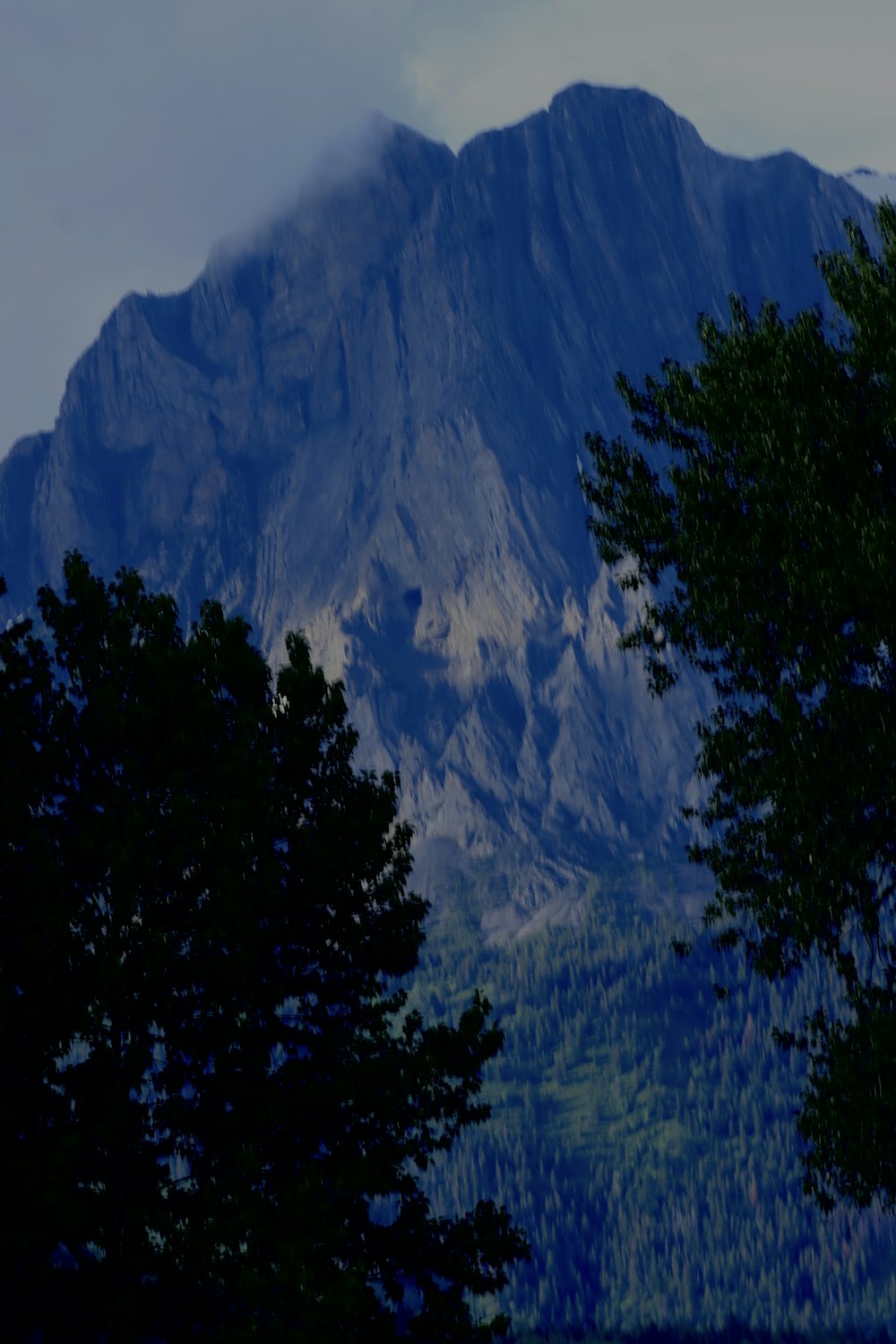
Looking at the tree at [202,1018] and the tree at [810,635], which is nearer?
the tree at [202,1018]

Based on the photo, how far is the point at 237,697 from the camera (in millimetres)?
27703

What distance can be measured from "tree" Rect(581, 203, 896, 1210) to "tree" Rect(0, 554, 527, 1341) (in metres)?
5.67

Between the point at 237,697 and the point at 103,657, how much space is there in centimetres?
249

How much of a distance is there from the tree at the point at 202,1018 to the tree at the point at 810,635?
5.67 meters

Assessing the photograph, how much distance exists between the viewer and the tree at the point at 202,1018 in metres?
Result: 22.3

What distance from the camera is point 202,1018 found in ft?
80.2

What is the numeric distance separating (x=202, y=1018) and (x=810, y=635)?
11.4 meters

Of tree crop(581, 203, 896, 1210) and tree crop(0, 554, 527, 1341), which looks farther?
tree crop(581, 203, 896, 1210)

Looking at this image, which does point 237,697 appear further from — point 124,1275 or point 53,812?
point 124,1275

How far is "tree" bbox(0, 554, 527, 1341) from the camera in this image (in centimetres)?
2231

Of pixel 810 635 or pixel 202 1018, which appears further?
pixel 810 635

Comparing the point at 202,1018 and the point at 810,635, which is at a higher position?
the point at 810,635

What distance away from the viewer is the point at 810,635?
25234 mm

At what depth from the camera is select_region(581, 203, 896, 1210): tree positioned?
78.9ft
